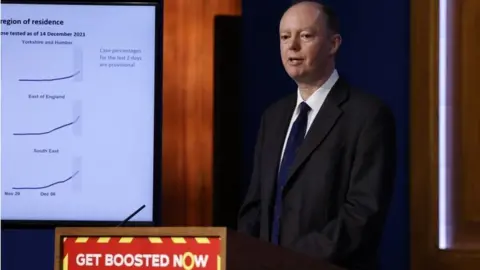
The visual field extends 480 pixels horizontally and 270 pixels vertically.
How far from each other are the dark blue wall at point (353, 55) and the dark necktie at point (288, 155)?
0.51 meters

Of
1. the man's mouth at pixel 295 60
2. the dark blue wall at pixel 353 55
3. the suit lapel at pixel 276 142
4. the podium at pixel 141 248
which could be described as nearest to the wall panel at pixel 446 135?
the dark blue wall at pixel 353 55

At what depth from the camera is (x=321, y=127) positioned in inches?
76.9

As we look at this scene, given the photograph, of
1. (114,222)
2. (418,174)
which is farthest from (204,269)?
(418,174)

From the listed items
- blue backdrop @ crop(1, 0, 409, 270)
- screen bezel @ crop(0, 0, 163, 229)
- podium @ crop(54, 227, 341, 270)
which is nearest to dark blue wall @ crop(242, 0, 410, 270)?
blue backdrop @ crop(1, 0, 409, 270)

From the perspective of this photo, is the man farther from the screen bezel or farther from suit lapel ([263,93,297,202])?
the screen bezel

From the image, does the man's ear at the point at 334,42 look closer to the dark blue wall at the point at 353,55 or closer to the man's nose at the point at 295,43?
the man's nose at the point at 295,43

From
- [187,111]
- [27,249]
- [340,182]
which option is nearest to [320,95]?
[340,182]

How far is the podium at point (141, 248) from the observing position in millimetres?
952

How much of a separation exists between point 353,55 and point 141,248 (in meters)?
1.68

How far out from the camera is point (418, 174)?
2479mm

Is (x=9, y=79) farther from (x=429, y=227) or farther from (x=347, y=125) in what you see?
(x=429, y=227)

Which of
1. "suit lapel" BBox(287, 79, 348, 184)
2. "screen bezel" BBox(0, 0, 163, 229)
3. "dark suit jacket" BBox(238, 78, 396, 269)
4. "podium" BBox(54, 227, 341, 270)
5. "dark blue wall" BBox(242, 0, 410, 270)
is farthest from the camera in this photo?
"dark blue wall" BBox(242, 0, 410, 270)

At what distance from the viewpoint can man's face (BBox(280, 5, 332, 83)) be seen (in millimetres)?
1984

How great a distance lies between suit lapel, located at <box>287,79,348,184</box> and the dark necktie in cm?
3
